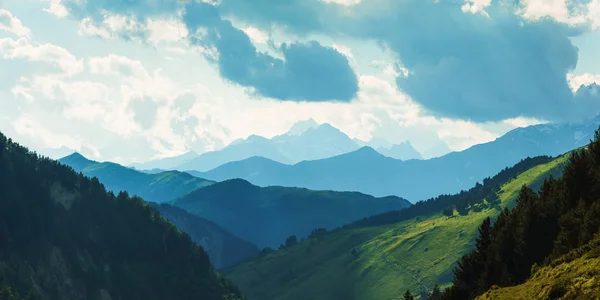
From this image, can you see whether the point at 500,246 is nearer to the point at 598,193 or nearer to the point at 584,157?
the point at 598,193

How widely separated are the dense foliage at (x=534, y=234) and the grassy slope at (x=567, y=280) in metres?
11.2

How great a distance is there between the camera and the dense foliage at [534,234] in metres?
74.3

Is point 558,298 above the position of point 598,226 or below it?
below

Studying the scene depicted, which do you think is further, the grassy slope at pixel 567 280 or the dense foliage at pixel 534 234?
the dense foliage at pixel 534 234

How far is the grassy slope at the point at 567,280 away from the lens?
4441 centimetres

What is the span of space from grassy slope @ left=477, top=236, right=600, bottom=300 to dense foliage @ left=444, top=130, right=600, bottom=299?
A: 11.2 metres

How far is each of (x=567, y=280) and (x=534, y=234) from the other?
35.1 m

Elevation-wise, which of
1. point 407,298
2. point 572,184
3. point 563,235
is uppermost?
point 572,184

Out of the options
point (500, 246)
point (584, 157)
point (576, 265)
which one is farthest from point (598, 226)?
point (584, 157)

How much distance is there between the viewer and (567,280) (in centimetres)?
4816

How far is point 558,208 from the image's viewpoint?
8412 cm

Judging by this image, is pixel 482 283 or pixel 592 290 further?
pixel 482 283

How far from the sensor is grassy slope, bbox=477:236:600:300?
44406mm

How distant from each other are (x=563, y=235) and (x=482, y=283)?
13293mm
